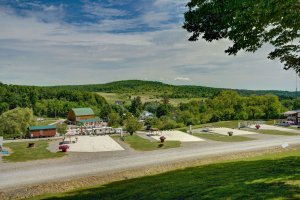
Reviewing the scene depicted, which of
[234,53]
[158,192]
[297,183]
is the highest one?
[234,53]

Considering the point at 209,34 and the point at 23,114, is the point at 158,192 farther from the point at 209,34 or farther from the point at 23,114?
the point at 23,114

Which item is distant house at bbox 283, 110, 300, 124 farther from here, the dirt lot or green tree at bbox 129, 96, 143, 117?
green tree at bbox 129, 96, 143, 117

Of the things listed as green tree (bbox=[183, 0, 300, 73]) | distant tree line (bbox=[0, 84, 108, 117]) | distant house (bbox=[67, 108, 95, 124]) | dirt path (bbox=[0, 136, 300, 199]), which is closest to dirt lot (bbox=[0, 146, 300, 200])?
dirt path (bbox=[0, 136, 300, 199])

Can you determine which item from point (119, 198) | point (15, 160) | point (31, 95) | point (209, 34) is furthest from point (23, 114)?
point (31, 95)

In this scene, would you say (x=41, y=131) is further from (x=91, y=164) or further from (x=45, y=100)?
(x=45, y=100)

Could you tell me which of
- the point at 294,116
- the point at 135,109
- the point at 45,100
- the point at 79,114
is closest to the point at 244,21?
the point at 294,116

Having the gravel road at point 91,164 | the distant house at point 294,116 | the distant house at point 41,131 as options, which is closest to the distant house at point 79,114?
the distant house at point 41,131
